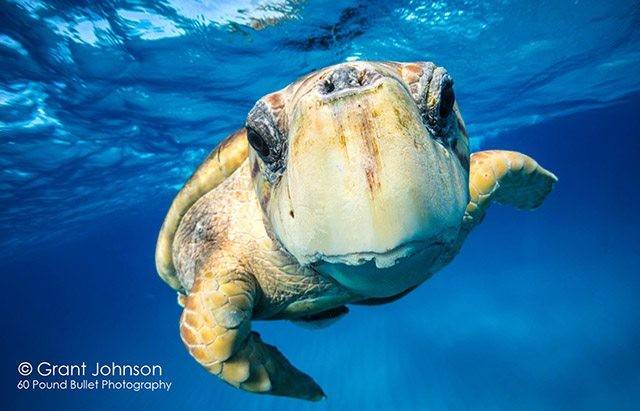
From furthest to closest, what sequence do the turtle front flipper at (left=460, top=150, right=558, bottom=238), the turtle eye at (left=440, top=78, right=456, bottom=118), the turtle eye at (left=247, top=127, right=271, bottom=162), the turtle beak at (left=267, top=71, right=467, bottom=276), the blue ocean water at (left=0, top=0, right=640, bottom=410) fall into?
the blue ocean water at (left=0, top=0, right=640, bottom=410), the turtle front flipper at (left=460, top=150, right=558, bottom=238), the turtle eye at (left=247, top=127, right=271, bottom=162), the turtle eye at (left=440, top=78, right=456, bottom=118), the turtle beak at (left=267, top=71, right=467, bottom=276)

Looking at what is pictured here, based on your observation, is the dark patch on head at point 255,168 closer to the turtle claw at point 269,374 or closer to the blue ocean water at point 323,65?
the turtle claw at point 269,374

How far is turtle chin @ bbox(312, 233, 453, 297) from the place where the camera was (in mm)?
1329

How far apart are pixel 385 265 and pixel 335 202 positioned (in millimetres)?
303

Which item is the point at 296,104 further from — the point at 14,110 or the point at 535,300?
the point at 535,300

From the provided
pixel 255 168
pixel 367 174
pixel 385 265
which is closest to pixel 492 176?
pixel 255 168

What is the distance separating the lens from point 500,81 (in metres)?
14.8

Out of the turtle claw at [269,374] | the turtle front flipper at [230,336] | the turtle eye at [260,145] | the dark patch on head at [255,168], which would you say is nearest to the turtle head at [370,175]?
the turtle eye at [260,145]

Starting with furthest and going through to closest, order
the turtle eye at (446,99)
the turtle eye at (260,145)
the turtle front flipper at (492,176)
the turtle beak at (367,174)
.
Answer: the turtle front flipper at (492,176)
the turtle eye at (260,145)
the turtle eye at (446,99)
the turtle beak at (367,174)

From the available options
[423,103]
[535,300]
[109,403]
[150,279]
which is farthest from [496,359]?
[150,279]

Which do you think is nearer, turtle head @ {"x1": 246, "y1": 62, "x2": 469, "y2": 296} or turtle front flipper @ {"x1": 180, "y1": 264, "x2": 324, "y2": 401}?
turtle head @ {"x1": 246, "y1": 62, "x2": 469, "y2": 296}

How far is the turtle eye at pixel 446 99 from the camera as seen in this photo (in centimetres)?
154

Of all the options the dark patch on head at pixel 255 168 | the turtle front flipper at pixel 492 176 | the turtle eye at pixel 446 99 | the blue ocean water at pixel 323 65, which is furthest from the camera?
the blue ocean water at pixel 323 65

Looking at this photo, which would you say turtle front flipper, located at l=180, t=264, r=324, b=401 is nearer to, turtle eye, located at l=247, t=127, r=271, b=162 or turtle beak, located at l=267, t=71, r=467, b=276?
turtle eye, located at l=247, t=127, r=271, b=162

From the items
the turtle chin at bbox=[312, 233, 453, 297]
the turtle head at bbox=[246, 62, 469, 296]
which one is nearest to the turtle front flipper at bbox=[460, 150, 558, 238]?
the turtle chin at bbox=[312, 233, 453, 297]
